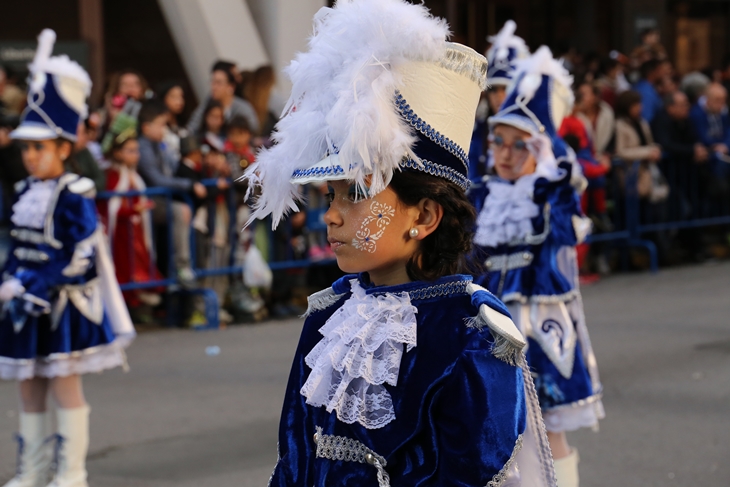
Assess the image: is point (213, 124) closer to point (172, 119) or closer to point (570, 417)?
point (172, 119)

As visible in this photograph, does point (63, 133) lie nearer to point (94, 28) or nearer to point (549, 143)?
point (549, 143)

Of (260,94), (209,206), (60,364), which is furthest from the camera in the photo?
(260,94)

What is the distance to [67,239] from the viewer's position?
520 cm

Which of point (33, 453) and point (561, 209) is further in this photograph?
point (33, 453)

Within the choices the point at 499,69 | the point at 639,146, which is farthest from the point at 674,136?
the point at 499,69

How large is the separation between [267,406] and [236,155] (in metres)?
3.18

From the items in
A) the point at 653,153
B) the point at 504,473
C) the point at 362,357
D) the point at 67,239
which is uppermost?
the point at 653,153

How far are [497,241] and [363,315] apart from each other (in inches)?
97.2

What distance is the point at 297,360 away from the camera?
276 cm

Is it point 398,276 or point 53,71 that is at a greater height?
point 53,71

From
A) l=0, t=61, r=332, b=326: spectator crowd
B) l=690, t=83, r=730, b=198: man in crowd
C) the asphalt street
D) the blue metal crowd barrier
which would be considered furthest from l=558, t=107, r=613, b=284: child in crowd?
Answer: l=0, t=61, r=332, b=326: spectator crowd

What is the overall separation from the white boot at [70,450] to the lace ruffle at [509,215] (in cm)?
205

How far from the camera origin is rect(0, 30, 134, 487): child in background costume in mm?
5086

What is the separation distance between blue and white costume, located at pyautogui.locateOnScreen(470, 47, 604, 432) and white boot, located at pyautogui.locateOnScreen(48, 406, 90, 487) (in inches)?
79.2
